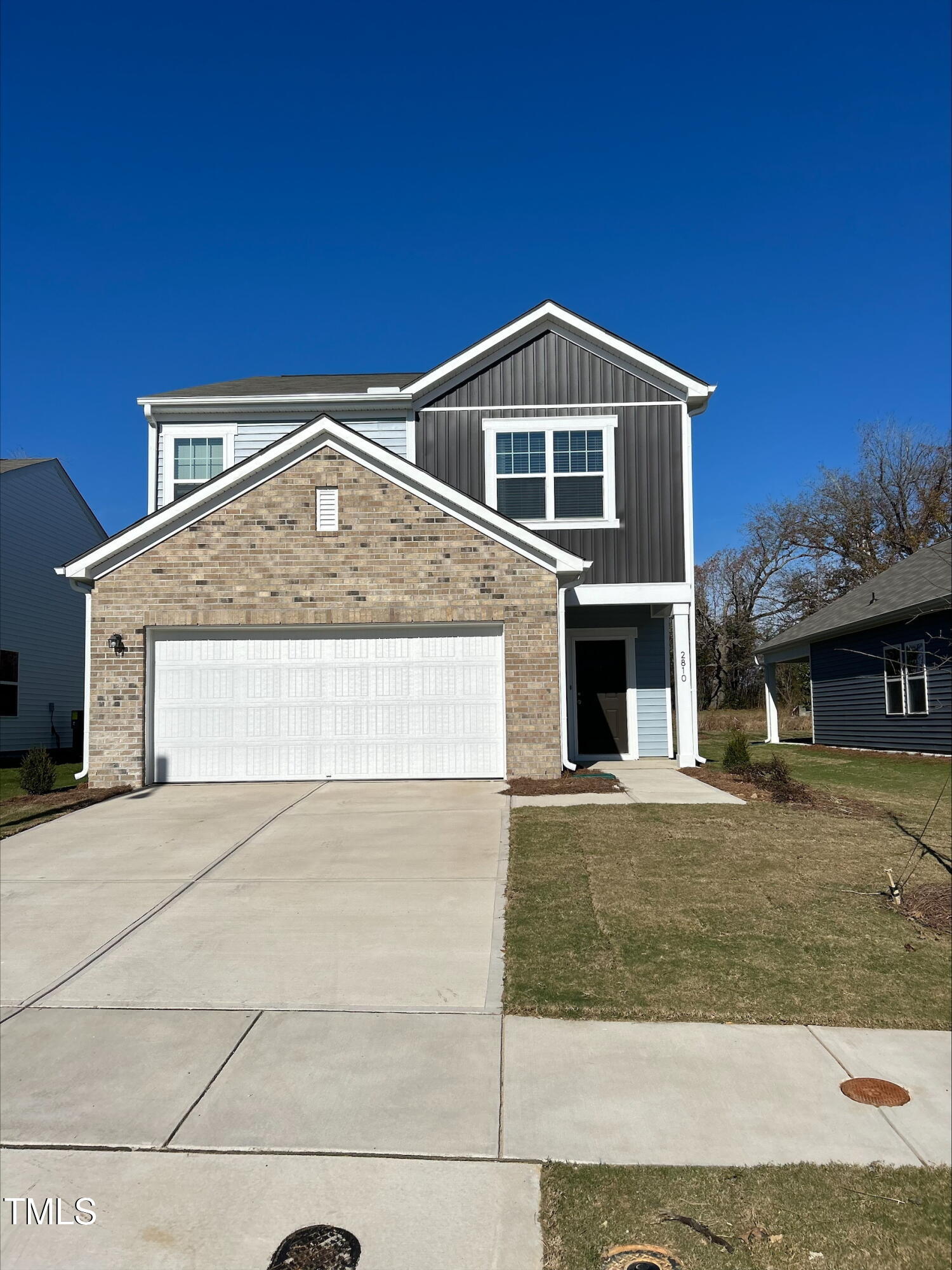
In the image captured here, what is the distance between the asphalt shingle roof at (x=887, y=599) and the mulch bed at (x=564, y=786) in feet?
26.1

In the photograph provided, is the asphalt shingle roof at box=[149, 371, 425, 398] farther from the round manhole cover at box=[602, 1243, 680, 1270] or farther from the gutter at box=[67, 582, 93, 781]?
the round manhole cover at box=[602, 1243, 680, 1270]

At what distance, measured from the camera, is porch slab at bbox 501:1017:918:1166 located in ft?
12.5

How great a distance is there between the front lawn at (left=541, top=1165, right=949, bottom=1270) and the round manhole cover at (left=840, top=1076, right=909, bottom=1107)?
474mm

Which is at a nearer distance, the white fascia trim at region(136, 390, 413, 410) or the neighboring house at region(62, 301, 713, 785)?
the neighboring house at region(62, 301, 713, 785)

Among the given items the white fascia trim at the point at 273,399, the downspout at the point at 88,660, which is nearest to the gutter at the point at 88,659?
the downspout at the point at 88,660

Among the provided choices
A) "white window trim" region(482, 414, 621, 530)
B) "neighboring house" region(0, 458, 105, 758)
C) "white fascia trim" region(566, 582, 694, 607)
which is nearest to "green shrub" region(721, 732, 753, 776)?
"white fascia trim" region(566, 582, 694, 607)

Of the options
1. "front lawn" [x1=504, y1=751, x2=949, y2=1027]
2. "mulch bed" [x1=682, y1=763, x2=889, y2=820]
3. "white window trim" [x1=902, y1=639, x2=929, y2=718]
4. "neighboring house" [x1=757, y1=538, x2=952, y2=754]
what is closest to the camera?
"front lawn" [x1=504, y1=751, x2=949, y2=1027]

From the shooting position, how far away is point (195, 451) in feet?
53.2

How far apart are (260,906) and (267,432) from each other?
10.9 meters

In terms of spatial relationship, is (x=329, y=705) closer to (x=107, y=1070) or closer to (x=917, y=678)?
(x=107, y=1070)

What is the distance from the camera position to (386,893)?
746 centimetres

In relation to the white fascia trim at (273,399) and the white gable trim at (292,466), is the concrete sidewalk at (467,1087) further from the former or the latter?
the white fascia trim at (273,399)

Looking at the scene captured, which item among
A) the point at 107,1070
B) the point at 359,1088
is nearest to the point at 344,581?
the point at 107,1070

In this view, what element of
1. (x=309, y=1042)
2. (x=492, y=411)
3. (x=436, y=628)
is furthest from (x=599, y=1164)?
(x=492, y=411)
